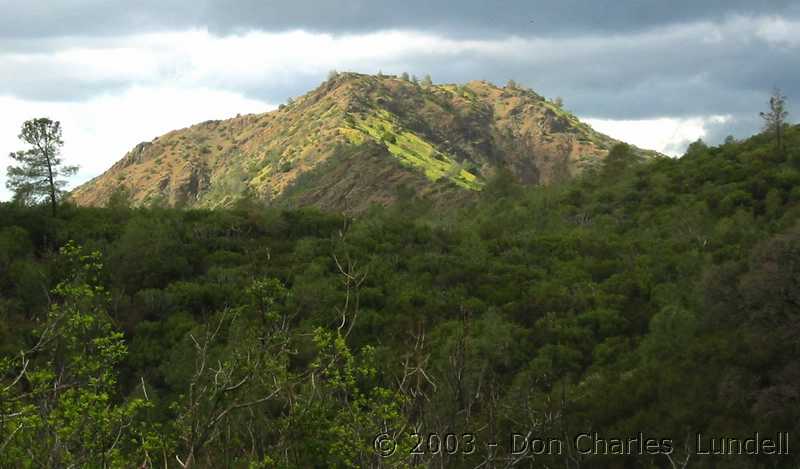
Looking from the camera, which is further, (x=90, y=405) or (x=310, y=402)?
(x=310, y=402)

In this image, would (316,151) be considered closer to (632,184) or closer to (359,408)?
(632,184)

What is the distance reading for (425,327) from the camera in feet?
197

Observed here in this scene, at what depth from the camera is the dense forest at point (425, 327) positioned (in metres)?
13.5

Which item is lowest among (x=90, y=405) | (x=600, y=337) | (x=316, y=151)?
(x=600, y=337)

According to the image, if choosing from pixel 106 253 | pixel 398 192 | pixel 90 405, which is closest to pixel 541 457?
pixel 90 405

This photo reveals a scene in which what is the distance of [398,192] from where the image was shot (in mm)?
130125

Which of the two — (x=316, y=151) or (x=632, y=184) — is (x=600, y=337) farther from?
(x=316, y=151)

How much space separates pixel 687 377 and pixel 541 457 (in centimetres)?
1154

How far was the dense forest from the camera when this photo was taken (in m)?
13.5

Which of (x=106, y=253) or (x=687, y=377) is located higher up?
(x=106, y=253)

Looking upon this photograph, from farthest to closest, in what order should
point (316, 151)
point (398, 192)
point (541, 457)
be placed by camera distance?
1. point (316, 151)
2. point (398, 192)
3. point (541, 457)

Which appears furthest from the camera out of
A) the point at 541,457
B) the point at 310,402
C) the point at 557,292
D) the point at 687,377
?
the point at 557,292

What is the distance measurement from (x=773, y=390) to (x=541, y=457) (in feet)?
34.1

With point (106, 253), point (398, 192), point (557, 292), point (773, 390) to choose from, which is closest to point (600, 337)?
point (557, 292)
